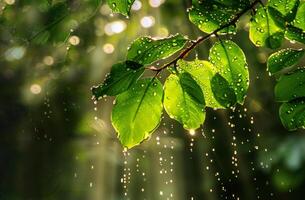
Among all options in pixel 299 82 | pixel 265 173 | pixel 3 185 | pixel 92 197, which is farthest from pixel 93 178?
pixel 299 82

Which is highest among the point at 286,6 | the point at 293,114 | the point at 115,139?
the point at 286,6

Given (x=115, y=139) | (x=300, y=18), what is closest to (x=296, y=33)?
(x=300, y=18)

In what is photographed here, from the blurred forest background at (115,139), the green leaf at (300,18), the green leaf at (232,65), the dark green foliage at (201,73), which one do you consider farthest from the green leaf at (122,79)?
the blurred forest background at (115,139)

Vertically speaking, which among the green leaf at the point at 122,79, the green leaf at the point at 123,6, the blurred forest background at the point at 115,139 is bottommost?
the blurred forest background at the point at 115,139

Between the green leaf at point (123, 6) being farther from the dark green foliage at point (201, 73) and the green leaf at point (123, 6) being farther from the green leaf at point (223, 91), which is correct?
the green leaf at point (223, 91)

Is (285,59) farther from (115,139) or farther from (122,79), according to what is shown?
(115,139)

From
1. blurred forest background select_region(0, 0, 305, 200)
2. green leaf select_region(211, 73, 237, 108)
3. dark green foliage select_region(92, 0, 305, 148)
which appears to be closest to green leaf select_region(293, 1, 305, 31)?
dark green foliage select_region(92, 0, 305, 148)

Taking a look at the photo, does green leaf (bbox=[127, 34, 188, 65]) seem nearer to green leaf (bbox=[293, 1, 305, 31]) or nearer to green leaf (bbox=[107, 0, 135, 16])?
green leaf (bbox=[107, 0, 135, 16])
